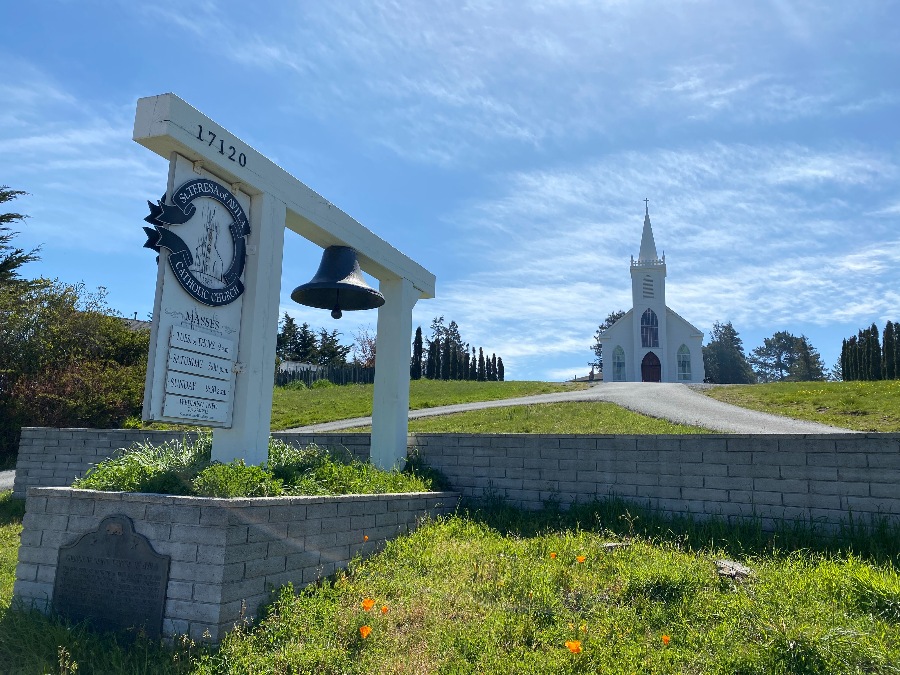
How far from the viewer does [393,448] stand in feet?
25.4

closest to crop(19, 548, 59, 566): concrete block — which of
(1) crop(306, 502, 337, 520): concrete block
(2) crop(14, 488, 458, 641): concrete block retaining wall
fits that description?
(2) crop(14, 488, 458, 641): concrete block retaining wall

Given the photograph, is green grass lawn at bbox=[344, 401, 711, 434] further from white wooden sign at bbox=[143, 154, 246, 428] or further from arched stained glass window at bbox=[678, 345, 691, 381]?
arched stained glass window at bbox=[678, 345, 691, 381]

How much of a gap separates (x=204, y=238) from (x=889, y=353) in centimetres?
3231

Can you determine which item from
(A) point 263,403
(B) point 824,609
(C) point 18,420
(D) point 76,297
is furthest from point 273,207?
(D) point 76,297

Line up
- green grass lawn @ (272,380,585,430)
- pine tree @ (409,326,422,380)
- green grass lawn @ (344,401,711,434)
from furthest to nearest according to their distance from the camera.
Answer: pine tree @ (409,326,422,380) → green grass lawn @ (272,380,585,430) → green grass lawn @ (344,401,711,434)

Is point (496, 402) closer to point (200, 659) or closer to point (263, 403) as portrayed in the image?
point (263, 403)

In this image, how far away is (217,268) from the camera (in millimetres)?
5422

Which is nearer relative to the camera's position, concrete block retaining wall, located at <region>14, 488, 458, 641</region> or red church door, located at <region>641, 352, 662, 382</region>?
concrete block retaining wall, located at <region>14, 488, 458, 641</region>

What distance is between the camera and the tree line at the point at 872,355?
29.6m

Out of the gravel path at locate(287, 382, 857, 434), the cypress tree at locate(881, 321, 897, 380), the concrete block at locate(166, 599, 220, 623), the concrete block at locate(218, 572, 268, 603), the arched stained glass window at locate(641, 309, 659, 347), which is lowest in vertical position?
the concrete block at locate(166, 599, 220, 623)

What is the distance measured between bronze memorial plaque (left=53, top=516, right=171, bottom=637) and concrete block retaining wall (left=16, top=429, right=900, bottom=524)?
3770mm

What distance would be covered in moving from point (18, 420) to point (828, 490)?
A: 1435cm

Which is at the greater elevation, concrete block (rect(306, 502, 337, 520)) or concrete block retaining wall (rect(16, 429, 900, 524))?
concrete block retaining wall (rect(16, 429, 900, 524))

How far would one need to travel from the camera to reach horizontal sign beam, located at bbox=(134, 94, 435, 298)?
4.97 meters
